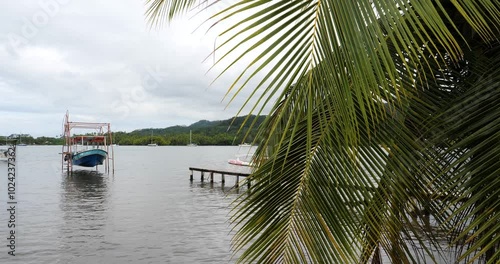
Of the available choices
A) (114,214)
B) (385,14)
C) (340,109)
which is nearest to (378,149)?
(340,109)

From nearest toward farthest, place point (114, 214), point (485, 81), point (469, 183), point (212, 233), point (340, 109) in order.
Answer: point (340, 109) → point (469, 183) → point (485, 81) → point (212, 233) → point (114, 214)

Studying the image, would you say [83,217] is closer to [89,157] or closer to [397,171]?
[397,171]

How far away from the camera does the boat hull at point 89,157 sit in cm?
5653

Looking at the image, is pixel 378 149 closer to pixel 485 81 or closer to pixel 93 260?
pixel 485 81

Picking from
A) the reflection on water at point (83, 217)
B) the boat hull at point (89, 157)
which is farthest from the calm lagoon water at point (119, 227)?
the boat hull at point (89, 157)

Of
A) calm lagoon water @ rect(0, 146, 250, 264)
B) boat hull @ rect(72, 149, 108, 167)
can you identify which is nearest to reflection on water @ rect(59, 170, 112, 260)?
calm lagoon water @ rect(0, 146, 250, 264)

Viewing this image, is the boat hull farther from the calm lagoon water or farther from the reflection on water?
the calm lagoon water

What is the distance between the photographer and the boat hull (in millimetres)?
56531

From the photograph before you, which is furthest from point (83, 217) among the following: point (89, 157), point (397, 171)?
point (89, 157)

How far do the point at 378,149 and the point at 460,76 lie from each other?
852mm

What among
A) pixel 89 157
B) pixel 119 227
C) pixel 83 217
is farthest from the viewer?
pixel 89 157

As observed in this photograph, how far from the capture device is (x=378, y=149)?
3.09 meters

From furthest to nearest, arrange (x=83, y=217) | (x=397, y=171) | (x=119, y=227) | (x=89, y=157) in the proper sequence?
(x=89, y=157), (x=83, y=217), (x=119, y=227), (x=397, y=171)

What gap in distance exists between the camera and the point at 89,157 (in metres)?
57.1
